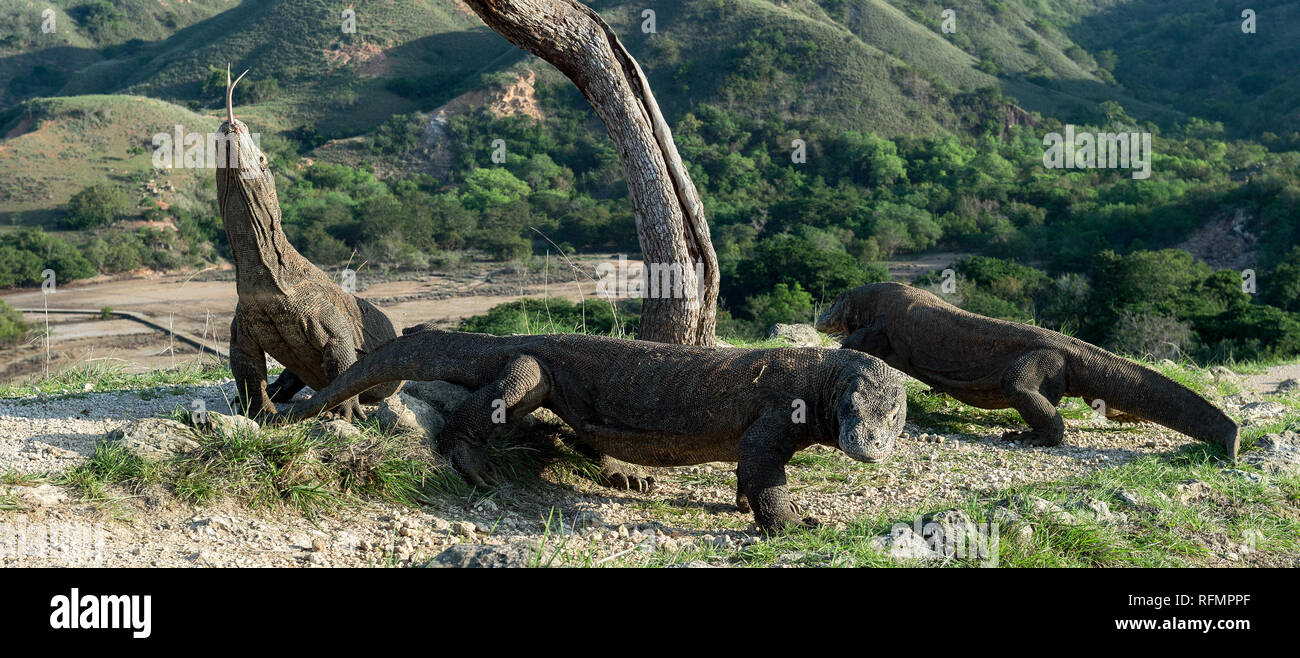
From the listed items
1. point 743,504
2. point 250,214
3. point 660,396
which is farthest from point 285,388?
point 743,504

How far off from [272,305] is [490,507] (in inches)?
51.7

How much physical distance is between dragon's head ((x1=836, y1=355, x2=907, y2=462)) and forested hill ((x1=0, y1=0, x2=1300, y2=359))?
38.5ft

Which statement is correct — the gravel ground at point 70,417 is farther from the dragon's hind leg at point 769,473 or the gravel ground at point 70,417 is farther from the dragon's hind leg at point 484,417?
the dragon's hind leg at point 769,473

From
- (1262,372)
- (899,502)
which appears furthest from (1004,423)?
(1262,372)

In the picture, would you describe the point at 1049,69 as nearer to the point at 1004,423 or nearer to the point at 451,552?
the point at 1004,423

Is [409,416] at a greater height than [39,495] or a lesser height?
greater

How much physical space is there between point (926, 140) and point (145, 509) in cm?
4870

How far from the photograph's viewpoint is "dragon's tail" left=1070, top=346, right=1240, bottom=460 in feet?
17.7

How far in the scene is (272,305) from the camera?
14.8ft

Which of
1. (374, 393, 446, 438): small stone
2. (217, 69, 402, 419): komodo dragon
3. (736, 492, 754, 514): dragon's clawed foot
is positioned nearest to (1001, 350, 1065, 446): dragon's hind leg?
(736, 492, 754, 514): dragon's clawed foot

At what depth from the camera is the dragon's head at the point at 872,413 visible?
371 cm

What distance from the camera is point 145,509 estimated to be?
11.8 ft

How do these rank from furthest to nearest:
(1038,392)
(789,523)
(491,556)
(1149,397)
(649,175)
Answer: (649,175)
(1038,392)
(1149,397)
(789,523)
(491,556)

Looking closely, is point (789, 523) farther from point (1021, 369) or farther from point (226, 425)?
point (1021, 369)
